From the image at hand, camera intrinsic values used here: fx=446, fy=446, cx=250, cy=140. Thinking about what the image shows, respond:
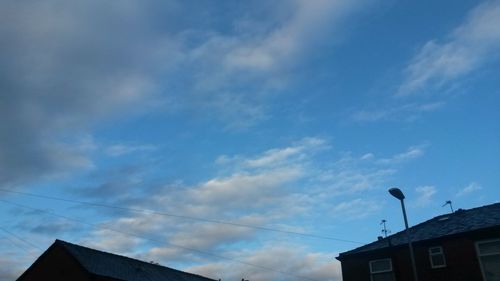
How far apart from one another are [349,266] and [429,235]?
575 centimetres

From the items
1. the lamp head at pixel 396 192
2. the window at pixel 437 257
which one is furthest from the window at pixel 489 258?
the lamp head at pixel 396 192

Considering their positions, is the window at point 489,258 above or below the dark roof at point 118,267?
below

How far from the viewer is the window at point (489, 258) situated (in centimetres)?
2491

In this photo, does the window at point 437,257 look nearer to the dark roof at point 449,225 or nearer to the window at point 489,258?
the dark roof at point 449,225

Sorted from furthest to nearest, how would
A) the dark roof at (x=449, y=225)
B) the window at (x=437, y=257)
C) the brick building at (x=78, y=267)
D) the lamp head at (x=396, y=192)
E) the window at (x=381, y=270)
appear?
the brick building at (x=78, y=267) < the window at (x=381, y=270) < the window at (x=437, y=257) < the dark roof at (x=449, y=225) < the lamp head at (x=396, y=192)

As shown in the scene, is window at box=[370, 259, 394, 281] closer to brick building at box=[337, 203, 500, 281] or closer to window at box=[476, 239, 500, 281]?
brick building at box=[337, 203, 500, 281]

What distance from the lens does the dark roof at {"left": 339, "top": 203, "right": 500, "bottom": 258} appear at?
1056 inches

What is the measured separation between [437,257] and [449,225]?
2827 millimetres

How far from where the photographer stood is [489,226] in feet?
83.5

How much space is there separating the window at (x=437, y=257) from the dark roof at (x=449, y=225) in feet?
2.42

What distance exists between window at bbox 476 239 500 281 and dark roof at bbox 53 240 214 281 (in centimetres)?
2911

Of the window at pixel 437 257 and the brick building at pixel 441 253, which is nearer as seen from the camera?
the brick building at pixel 441 253

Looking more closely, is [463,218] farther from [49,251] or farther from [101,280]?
[49,251]

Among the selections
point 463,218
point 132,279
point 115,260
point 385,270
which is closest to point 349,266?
point 385,270
